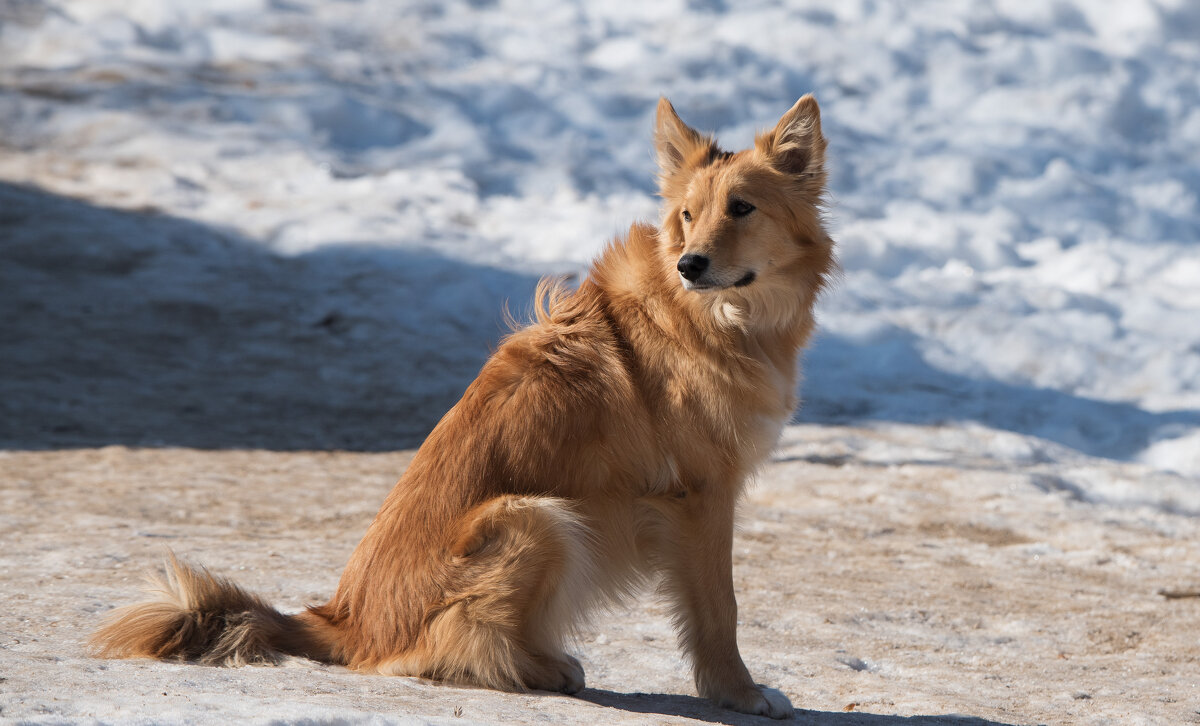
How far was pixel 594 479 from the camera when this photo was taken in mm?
3234

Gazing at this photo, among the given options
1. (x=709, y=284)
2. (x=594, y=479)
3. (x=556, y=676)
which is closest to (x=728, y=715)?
(x=556, y=676)

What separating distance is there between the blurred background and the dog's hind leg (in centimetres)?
372

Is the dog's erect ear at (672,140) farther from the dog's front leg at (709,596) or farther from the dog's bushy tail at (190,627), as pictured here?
the dog's bushy tail at (190,627)

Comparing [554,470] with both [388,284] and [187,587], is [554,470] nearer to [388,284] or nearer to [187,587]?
[187,587]

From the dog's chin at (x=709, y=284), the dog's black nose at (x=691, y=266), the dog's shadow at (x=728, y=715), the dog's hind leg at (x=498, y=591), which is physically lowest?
the dog's shadow at (x=728, y=715)

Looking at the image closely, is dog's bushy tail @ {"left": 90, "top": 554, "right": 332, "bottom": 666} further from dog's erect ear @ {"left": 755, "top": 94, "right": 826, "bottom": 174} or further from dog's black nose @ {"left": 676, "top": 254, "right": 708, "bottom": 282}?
dog's erect ear @ {"left": 755, "top": 94, "right": 826, "bottom": 174}

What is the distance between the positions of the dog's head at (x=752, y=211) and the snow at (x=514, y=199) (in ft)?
3.17

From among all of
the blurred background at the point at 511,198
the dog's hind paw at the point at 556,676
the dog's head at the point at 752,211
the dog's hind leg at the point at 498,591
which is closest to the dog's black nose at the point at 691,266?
the dog's head at the point at 752,211

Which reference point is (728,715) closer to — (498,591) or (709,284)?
(498,591)

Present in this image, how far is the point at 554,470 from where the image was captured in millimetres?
3176

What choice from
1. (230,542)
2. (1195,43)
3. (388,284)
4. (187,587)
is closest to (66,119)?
(388,284)

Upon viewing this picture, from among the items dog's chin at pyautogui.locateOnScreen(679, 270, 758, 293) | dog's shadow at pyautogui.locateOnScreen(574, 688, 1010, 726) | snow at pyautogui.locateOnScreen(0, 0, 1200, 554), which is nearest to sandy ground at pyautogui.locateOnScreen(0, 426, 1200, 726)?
dog's shadow at pyautogui.locateOnScreen(574, 688, 1010, 726)

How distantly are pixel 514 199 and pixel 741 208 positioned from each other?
7722mm

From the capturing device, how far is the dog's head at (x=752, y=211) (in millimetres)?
3615
